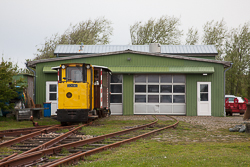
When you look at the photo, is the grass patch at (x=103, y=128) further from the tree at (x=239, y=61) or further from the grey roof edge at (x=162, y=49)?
the tree at (x=239, y=61)

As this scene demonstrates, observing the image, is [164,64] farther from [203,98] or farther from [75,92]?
[75,92]

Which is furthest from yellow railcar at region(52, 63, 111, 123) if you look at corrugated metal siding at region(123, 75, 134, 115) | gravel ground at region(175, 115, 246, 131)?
corrugated metal siding at region(123, 75, 134, 115)

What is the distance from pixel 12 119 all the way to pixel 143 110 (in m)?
9.18

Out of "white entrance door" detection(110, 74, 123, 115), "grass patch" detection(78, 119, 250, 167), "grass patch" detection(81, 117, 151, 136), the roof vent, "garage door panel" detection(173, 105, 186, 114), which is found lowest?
"grass patch" detection(78, 119, 250, 167)

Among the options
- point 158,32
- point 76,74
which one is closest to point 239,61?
point 158,32

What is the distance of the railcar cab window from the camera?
Result: 583 inches

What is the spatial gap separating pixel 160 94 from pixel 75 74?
10003mm

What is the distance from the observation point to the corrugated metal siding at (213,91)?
22938 mm

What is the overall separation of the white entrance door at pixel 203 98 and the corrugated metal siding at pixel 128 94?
4637mm

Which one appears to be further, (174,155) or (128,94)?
(128,94)

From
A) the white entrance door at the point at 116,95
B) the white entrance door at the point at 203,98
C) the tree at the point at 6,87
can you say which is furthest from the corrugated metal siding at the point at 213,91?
the tree at the point at 6,87

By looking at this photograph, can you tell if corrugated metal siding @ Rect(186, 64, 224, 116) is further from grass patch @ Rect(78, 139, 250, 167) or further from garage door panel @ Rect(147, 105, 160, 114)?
grass patch @ Rect(78, 139, 250, 167)

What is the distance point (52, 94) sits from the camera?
74.5 feet

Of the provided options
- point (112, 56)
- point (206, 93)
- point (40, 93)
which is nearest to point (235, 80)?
point (206, 93)
